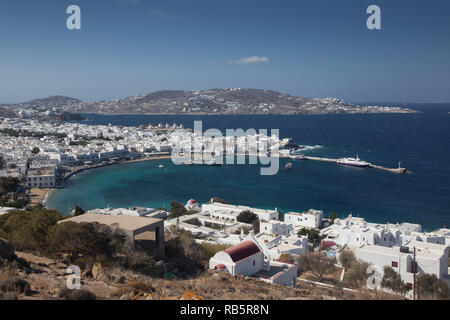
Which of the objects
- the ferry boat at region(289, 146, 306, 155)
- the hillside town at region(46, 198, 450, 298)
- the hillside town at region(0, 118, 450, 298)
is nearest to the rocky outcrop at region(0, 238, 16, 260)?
the hillside town at region(0, 118, 450, 298)

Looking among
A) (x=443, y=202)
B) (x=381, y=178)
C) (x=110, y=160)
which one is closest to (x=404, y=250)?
(x=443, y=202)

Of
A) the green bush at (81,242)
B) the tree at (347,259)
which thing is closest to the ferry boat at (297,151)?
the tree at (347,259)

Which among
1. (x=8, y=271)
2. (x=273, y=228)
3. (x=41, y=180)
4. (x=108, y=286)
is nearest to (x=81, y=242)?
(x=8, y=271)

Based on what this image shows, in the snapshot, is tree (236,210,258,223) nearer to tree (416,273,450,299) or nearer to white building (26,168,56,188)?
tree (416,273,450,299)

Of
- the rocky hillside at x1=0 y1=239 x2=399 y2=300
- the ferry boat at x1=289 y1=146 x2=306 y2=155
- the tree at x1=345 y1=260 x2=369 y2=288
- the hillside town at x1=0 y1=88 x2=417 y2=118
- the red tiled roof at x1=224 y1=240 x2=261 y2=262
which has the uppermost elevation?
the hillside town at x1=0 y1=88 x2=417 y2=118

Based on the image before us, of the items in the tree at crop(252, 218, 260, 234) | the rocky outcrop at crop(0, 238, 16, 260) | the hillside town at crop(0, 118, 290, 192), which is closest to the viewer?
the rocky outcrop at crop(0, 238, 16, 260)

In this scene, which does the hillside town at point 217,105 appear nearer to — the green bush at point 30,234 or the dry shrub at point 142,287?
the green bush at point 30,234
